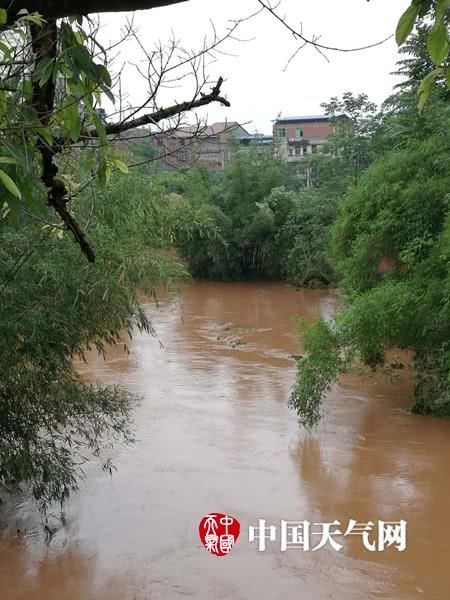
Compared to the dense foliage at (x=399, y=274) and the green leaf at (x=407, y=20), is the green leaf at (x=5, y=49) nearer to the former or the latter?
the green leaf at (x=407, y=20)

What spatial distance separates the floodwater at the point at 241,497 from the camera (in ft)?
14.3

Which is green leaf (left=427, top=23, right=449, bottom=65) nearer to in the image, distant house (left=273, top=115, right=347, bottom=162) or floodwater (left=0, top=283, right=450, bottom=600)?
floodwater (left=0, top=283, right=450, bottom=600)

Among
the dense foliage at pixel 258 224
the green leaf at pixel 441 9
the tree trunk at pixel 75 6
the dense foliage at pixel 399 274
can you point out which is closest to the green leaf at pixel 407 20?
the green leaf at pixel 441 9

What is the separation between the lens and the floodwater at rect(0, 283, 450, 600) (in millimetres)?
4355

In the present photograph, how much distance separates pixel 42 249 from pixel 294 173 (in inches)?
773

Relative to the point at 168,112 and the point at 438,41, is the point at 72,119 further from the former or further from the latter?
the point at 438,41

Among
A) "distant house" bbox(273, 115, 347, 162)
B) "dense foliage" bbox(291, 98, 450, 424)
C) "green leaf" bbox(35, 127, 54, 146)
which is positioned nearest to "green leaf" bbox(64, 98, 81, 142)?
"green leaf" bbox(35, 127, 54, 146)

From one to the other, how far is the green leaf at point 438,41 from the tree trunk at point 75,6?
0.40 metres

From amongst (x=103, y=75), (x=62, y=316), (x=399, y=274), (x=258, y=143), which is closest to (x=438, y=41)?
(x=103, y=75)

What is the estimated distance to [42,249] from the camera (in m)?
4.36

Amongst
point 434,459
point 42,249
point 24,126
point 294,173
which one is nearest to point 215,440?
point 434,459

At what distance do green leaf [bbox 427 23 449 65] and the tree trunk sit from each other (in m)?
0.40

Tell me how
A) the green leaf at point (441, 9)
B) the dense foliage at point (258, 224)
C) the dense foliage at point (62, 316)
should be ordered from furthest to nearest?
1. the dense foliage at point (258, 224)
2. the dense foliage at point (62, 316)
3. the green leaf at point (441, 9)

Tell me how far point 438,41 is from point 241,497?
16.3ft
